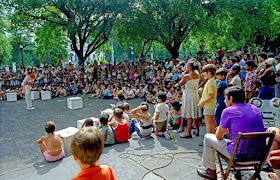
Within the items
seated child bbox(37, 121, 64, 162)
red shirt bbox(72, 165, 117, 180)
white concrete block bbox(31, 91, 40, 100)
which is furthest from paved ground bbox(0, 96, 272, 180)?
white concrete block bbox(31, 91, 40, 100)

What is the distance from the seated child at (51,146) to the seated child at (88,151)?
2.98 m

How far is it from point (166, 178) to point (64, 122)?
579cm

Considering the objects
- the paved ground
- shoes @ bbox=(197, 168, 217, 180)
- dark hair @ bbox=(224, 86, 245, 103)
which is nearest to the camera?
dark hair @ bbox=(224, 86, 245, 103)

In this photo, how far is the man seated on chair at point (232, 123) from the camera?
9.14 ft

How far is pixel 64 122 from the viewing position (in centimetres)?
831

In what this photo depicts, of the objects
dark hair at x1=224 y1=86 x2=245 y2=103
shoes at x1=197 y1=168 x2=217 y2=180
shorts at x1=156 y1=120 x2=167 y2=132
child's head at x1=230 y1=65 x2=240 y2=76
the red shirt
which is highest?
child's head at x1=230 y1=65 x2=240 y2=76

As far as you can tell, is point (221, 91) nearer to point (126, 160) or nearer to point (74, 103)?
point (126, 160)

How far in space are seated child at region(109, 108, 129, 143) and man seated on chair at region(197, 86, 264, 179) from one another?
2.36 metres

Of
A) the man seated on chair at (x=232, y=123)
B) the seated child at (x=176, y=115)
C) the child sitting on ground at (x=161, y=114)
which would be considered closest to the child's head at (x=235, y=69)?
the seated child at (x=176, y=115)

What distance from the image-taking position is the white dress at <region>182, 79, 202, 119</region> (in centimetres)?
508

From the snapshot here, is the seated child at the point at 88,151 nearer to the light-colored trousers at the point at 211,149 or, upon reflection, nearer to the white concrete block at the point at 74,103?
the light-colored trousers at the point at 211,149

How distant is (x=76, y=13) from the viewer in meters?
17.5

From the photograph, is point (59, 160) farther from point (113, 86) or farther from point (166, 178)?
point (113, 86)

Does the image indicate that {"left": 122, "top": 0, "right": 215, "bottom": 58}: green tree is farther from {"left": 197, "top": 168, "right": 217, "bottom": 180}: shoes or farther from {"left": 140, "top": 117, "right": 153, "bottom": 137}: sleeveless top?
{"left": 197, "top": 168, "right": 217, "bottom": 180}: shoes
